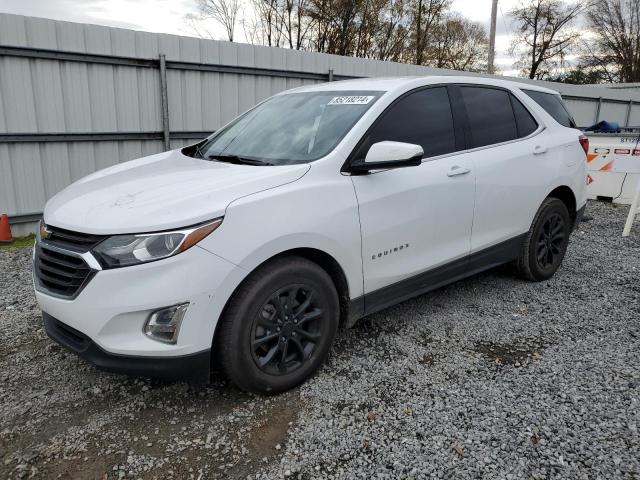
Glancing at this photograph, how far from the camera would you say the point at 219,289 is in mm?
2398

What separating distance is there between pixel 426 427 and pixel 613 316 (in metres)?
2.32

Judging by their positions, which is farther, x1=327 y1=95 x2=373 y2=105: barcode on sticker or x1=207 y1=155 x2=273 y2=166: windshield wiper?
x1=327 y1=95 x2=373 y2=105: barcode on sticker

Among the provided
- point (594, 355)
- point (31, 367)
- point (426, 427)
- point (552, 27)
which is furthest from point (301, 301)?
point (552, 27)

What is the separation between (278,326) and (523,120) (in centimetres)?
296

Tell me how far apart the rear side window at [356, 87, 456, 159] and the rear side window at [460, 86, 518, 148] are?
257mm

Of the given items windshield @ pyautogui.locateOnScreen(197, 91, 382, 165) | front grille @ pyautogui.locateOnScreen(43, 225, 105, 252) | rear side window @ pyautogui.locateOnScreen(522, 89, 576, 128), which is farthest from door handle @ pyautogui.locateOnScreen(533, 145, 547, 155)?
front grille @ pyautogui.locateOnScreen(43, 225, 105, 252)

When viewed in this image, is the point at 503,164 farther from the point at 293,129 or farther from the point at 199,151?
the point at 199,151

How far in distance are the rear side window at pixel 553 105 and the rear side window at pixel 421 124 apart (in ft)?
4.37

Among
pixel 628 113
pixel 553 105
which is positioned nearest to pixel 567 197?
pixel 553 105

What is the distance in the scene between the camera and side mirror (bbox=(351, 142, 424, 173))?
2865 millimetres

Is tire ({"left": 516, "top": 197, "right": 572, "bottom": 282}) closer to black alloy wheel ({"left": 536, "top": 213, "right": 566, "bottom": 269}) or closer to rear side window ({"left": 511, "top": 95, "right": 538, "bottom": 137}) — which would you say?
black alloy wheel ({"left": 536, "top": 213, "right": 566, "bottom": 269})

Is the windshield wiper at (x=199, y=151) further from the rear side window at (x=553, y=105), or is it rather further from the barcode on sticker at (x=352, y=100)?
the rear side window at (x=553, y=105)

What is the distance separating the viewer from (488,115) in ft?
13.1

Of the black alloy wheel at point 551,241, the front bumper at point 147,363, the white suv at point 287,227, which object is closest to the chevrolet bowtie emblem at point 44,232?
the white suv at point 287,227
